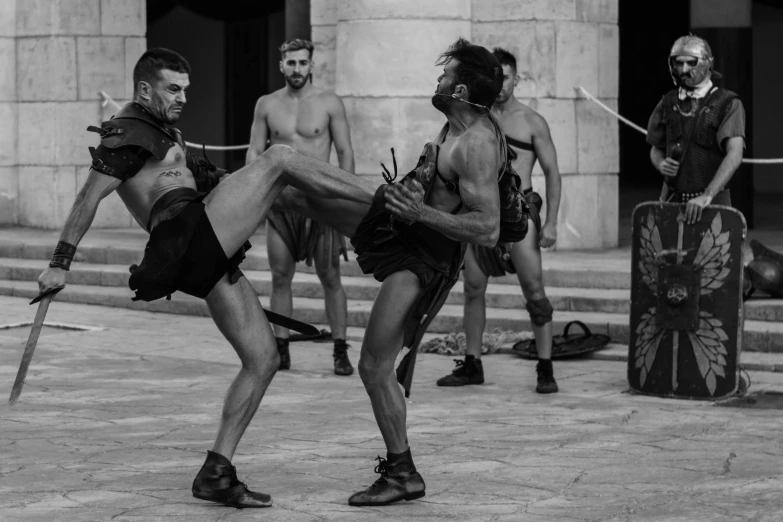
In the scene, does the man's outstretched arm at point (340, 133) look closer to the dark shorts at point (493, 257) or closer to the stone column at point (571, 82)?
the dark shorts at point (493, 257)

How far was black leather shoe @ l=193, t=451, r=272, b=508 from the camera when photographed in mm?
5887

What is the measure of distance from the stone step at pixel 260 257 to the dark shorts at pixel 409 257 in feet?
16.4

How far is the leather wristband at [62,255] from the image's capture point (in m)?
5.91

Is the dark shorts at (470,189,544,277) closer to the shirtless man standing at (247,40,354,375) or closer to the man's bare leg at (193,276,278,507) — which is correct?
the shirtless man standing at (247,40,354,375)

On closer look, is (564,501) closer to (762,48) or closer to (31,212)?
(31,212)

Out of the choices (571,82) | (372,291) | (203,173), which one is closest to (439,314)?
(372,291)

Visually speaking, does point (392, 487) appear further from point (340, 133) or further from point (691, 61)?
point (340, 133)

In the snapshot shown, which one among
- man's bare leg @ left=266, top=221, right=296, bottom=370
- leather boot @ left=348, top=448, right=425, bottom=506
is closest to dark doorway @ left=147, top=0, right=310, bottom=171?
man's bare leg @ left=266, top=221, right=296, bottom=370

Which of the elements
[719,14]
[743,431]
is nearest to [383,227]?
[743,431]

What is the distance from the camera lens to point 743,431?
743 cm

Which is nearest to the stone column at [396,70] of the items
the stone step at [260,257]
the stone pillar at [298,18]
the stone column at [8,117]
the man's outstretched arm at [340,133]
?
the stone step at [260,257]

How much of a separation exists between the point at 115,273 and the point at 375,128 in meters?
2.47

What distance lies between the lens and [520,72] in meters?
12.5

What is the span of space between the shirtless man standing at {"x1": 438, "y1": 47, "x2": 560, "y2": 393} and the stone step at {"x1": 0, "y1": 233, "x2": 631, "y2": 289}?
7.13 feet
